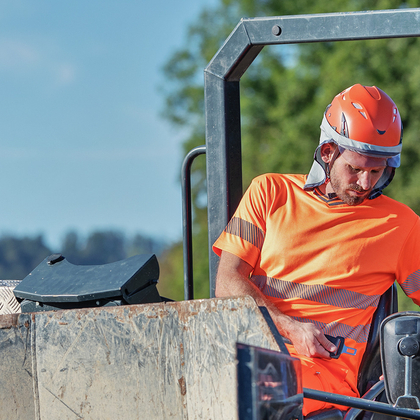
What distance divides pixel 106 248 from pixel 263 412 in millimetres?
52917

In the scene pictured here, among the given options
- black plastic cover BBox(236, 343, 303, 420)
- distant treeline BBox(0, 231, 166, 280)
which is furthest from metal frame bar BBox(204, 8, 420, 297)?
distant treeline BBox(0, 231, 166, 280)

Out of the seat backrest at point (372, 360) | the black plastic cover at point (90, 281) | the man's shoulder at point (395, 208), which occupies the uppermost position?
the man's shoulder at point (395, 208)

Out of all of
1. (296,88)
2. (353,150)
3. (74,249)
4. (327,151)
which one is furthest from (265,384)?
(74,249)

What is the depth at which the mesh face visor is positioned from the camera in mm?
2324

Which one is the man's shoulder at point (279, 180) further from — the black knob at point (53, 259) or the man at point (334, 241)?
the black knob at point (53, 259)

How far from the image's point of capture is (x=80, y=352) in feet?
4.93

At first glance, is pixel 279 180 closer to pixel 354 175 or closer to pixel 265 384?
pixel 354 175

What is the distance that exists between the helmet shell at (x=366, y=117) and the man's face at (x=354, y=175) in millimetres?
87

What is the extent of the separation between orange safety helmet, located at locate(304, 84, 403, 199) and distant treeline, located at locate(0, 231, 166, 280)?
125 ft

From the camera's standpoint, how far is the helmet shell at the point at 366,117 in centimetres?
231

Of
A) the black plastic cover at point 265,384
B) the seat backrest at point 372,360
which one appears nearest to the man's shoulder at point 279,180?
the seat backrest at point 372,360

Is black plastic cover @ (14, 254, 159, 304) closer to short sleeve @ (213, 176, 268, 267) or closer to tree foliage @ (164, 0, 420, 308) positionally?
short sleeve @ (213, 176, 268, 267)

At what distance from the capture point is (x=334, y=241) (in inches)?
99.2

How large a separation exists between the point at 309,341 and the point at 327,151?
0.71m
